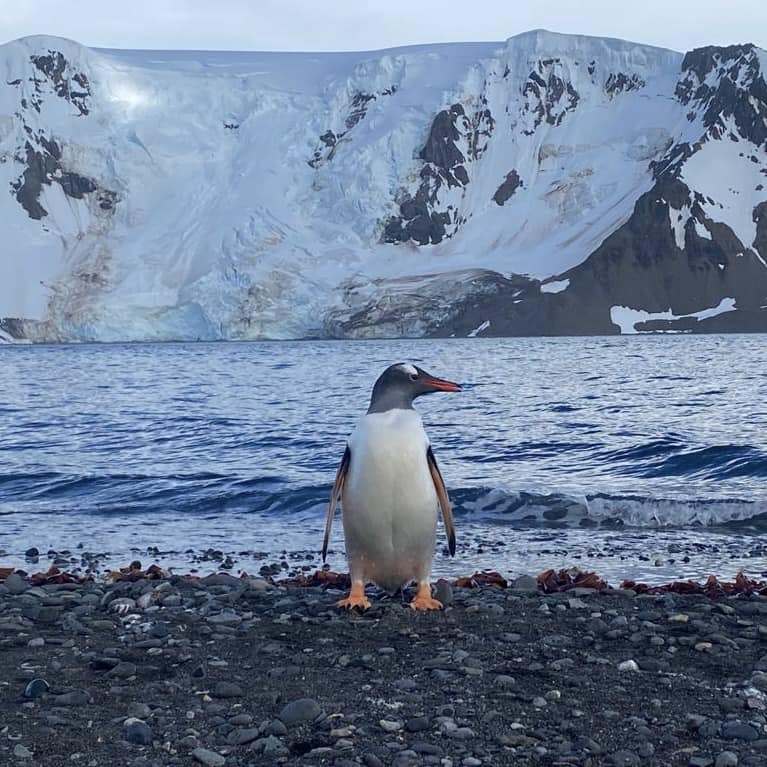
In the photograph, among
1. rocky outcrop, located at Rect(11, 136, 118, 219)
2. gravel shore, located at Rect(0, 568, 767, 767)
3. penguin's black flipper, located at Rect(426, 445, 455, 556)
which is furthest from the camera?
rocky outcrop, located at Rect(11, 136, 118, 219)

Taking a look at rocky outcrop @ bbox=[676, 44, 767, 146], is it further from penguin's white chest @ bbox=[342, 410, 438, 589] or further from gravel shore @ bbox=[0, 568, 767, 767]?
gravel shore @ bbox=[0, 568, 767, 767]

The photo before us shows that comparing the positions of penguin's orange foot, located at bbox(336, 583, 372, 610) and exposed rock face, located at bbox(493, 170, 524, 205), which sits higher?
exposed rock face, located at bbox(493, 170, 524, 205)

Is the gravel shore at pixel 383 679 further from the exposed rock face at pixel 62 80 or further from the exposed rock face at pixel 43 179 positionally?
the exposed rock face at pixel 62 80

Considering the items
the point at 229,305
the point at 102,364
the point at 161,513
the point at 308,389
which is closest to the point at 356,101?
the point at 229,305

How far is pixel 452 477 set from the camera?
14398 mm

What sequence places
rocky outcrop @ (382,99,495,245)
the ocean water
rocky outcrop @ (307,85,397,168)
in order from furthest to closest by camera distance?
A: 1. rocky outcrop @ (382,99,495,245)
2. rocky outcrop @ (307,85,397,168)
3. the ocean water

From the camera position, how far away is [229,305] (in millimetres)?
98375

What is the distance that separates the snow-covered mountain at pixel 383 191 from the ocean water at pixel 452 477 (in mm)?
72587

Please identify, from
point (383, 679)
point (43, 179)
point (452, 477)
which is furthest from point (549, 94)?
point (383, 679)

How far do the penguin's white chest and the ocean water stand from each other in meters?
2.23

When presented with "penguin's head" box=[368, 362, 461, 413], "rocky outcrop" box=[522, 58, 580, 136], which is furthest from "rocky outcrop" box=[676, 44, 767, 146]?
"penguin's head" box=[368, 362, 461, 413]

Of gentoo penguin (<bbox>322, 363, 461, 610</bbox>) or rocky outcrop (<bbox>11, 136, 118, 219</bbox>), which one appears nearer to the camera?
gentoo penguin (<bbox>322, 363, 461, 610</bbox>)

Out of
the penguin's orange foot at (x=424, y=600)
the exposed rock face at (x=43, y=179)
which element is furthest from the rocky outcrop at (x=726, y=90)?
the penguin's orange foot at (x=424, y=600)

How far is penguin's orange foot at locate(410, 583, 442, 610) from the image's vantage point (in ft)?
19.7
